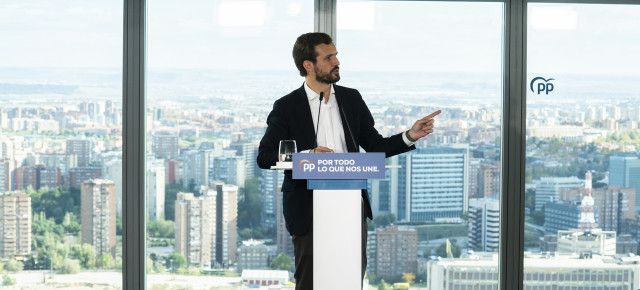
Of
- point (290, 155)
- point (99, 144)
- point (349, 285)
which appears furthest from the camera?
point (99, 144)

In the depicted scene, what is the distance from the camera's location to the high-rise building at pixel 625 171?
180 inches

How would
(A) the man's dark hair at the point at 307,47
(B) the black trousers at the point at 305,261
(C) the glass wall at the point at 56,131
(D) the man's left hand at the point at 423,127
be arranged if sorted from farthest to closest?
(C) the glass wall at the point at 56,131, (A) the man's dark hair at the point at 307,47, (B) the black trousers at the point at 305,261, (D) the man's left hand at the point at 423,127

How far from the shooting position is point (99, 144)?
438cm

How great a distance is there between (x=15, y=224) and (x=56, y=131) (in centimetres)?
61

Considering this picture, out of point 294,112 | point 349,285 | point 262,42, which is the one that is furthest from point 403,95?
point 349,285

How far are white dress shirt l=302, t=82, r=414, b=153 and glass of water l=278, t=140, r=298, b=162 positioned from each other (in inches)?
17.4

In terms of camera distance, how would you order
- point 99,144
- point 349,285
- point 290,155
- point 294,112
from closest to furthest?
point 349,285
point 290,155
point 294,112
point 99,144

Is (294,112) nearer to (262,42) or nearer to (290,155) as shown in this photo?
(290,155)

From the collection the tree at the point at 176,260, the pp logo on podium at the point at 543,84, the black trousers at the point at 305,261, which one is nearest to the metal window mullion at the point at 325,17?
the pp logo on podium at the point at 543,84

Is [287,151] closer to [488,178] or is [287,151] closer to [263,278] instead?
[263,278]

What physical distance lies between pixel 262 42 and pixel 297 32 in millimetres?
226

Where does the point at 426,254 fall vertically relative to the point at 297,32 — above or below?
below

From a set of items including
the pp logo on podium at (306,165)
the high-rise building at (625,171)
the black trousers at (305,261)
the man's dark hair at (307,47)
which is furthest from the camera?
the high-rise building at (625,171)

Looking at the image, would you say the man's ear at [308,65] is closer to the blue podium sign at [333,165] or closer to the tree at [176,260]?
the blue podium sign at [333,165]
